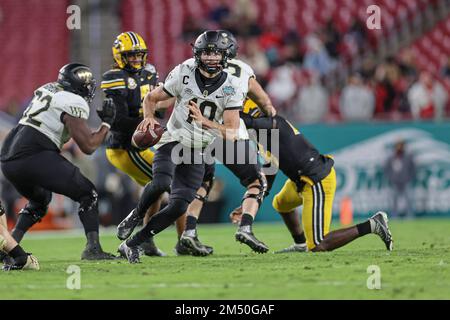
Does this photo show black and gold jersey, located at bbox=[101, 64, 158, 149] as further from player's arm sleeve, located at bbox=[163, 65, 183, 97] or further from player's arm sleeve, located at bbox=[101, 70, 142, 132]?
player's arm sleeve, located at bbox=[163, 65, 183, 97]

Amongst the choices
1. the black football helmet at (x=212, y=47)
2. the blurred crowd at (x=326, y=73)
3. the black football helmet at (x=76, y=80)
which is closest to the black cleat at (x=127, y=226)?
the black football helmet at (x=76, y=80)

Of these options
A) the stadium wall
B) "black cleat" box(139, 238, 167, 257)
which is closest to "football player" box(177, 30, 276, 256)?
"black cleat" box(139, 238, 167, 257)

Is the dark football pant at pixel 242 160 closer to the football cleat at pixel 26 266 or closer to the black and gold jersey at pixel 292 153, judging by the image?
the black and gold jersey at pixel 292 153

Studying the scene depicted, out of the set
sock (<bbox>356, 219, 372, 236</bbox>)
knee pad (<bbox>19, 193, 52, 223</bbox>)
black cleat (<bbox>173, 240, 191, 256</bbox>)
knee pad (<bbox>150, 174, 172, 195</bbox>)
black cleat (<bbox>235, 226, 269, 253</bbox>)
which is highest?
knee pad (<bbox>150, 174, 172, 195</bbox>)

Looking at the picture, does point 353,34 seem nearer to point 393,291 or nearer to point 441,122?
point 441,122

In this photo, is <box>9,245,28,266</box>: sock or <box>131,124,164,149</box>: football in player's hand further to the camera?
<box>131,124,164,149</box>: football in player's hand

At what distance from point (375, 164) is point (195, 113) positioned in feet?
29.9

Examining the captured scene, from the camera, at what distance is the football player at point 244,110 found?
8.35 meters

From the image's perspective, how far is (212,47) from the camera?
8016mm

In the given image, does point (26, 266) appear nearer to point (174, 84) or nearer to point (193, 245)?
point (193, 245)

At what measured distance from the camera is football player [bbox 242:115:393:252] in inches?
336

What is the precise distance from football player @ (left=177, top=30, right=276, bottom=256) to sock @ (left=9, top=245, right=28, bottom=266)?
1.63 m

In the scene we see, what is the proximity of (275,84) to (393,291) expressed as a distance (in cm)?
1151

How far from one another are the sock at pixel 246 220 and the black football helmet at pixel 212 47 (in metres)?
1.39
